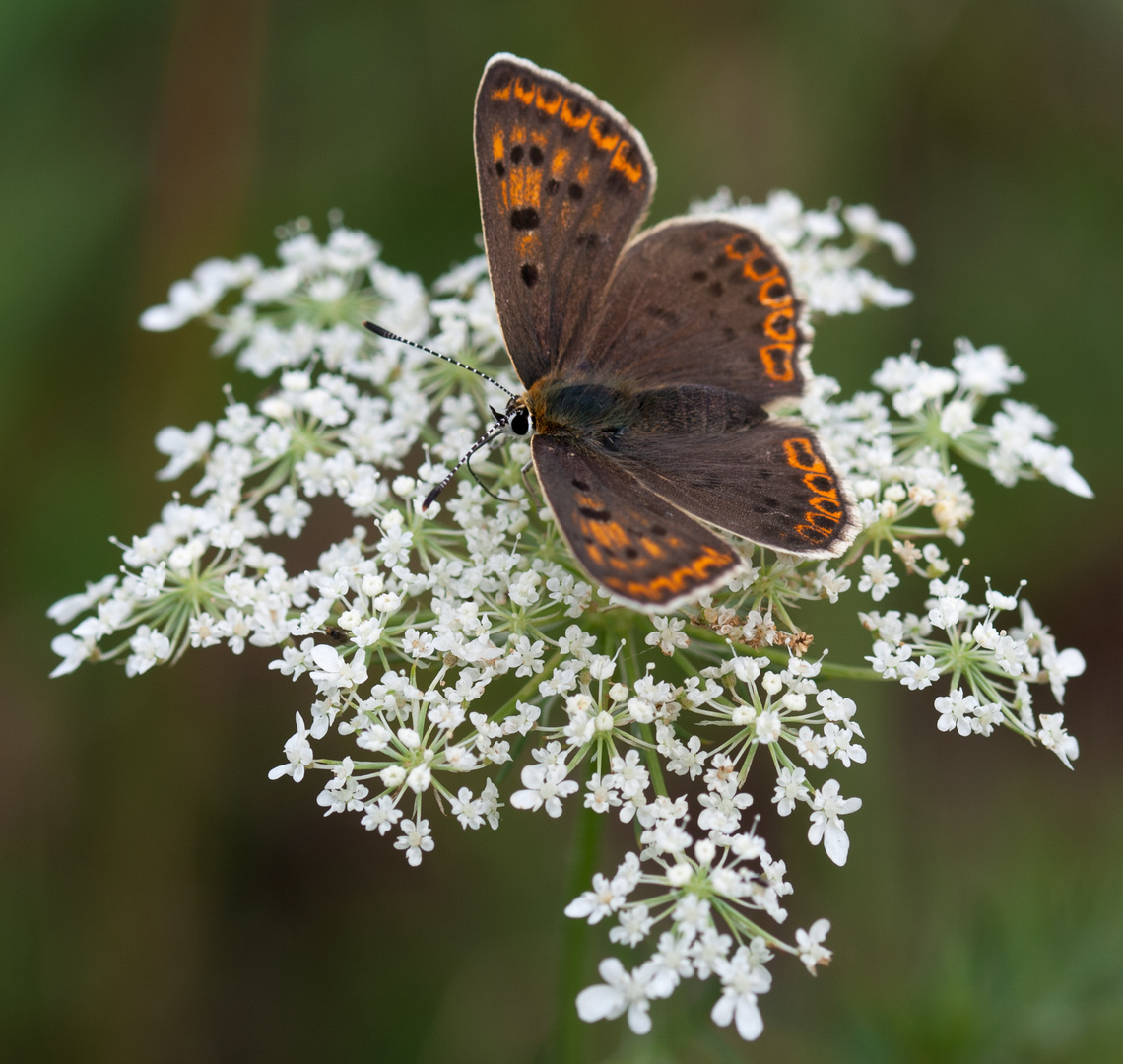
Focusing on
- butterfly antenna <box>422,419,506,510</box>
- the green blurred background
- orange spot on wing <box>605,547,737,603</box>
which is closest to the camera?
orange spot on wing <box>605,547,737,603</box>

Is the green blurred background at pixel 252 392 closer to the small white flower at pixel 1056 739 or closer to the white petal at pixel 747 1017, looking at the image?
the small white flower at pixel 1056 739

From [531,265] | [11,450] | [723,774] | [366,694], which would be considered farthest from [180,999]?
[531,265]

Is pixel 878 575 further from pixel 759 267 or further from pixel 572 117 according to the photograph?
pixel 572 117

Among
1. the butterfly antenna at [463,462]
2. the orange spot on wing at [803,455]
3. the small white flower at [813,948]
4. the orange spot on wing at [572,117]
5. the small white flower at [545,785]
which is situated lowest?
the small white flower at [813,948]

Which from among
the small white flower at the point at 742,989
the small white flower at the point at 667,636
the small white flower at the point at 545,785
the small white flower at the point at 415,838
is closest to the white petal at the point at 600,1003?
the small white flower at the point at 742,989

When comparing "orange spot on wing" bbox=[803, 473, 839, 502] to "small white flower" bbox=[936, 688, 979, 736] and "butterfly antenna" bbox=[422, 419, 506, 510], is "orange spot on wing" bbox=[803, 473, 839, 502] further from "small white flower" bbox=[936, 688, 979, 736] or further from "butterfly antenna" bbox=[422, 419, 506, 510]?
"butterfly antenna" bbox=[422, 419, 506, 510]

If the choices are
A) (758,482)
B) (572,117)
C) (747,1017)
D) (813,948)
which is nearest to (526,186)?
(572,117)

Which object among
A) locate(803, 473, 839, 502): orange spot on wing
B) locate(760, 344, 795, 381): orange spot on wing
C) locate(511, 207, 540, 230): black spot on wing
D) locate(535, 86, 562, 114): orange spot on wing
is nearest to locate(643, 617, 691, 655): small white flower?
locate(803, 473, 839, 502): orange spot on wing
